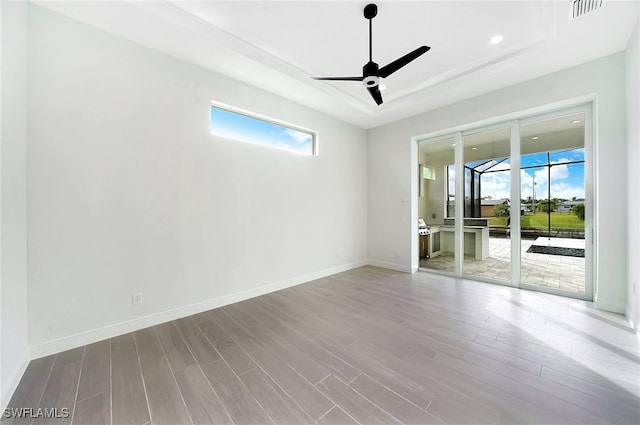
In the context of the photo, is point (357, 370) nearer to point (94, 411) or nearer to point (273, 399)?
point (273, 399)

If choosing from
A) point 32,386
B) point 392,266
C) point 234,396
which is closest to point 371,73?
point 234,396

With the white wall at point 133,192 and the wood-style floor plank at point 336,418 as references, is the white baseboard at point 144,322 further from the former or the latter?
the wood-style floor plank at point 336,418

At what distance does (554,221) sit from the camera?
3.63m

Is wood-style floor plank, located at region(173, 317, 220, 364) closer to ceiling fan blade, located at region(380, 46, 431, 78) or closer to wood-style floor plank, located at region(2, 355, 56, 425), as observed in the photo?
wood-style floor plank, located at region(2, 355, 56, 425)

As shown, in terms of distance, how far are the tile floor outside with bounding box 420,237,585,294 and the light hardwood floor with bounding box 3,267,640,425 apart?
0.60m

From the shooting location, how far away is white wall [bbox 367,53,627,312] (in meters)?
2.88

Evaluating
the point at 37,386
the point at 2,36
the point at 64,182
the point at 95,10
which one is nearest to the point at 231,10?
the point at 95,10

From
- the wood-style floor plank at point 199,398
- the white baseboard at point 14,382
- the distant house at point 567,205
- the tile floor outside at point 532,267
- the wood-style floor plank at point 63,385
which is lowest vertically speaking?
the wood-style floor plank at point 63,385

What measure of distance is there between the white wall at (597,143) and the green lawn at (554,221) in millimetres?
490

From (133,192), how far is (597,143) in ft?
18.4

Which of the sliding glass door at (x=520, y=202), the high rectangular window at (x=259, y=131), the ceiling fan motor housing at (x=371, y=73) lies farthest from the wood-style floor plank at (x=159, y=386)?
the sliding glass door at (x=520, y=202)

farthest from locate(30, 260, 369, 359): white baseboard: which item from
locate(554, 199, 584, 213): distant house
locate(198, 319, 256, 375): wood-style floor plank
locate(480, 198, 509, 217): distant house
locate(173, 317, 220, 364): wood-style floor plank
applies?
locate(554, 199, 584, 213): distant house

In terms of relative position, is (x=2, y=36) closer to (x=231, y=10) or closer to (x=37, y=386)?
(x=231, y=10)

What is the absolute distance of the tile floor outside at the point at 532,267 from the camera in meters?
3.51
